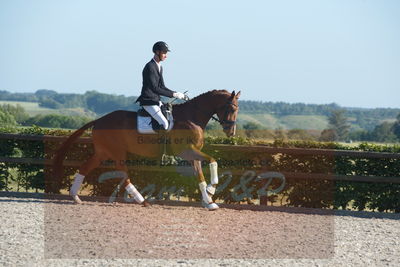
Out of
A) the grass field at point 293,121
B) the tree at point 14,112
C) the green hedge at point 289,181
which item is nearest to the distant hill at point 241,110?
the grass field at point 293,121

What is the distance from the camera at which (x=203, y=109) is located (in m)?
11.7

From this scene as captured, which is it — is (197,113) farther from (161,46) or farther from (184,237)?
(184,237)

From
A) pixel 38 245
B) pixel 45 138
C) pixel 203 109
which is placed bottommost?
pixel 38 245

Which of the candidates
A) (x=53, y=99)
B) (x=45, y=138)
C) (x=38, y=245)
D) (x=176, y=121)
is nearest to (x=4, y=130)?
(x=45, y=138)

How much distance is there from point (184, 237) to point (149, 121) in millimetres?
3101

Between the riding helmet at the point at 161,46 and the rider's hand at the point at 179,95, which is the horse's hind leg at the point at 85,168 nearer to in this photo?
the rider's hand at the point at 179,95

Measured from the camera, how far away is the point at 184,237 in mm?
9250

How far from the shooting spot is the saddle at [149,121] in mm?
11469

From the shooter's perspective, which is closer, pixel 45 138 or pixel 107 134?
pixel 107 134

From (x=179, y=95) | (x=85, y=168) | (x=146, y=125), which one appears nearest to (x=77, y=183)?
(x=85, y=168)

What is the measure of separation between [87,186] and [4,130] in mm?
2839

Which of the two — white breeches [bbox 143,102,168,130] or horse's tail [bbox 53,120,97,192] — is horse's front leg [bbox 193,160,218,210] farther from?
horse's tail [bbox 53,120,97,192]

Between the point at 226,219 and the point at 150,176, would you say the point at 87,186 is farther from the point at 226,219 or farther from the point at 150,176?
the point at 226,219

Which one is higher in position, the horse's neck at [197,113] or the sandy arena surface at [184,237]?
the horse's neck at [197,113]
